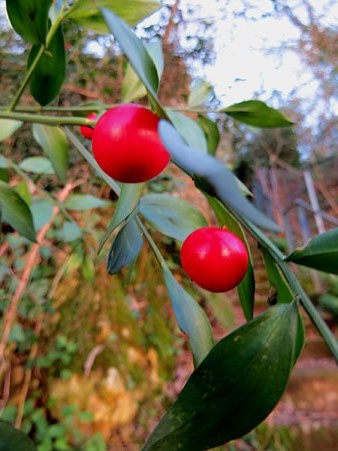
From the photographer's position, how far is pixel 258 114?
0.41 metres

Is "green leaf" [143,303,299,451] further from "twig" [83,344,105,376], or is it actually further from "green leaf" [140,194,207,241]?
"twig" [83,344,105,376]

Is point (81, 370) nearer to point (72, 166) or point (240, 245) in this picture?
point (72, 166)

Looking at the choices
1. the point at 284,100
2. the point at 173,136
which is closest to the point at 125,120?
the point at 173,136

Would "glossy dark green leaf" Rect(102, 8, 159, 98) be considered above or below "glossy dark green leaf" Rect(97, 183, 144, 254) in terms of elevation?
above

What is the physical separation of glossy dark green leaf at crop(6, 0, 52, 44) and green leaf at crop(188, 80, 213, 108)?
0.27 meters

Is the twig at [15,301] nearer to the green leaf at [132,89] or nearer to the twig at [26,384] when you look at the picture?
the twig at [26,384]

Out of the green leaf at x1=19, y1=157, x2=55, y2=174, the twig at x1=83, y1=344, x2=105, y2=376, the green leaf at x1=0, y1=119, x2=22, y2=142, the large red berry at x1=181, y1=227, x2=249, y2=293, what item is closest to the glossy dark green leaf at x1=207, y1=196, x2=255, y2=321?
the large red berry at x1=181, y1=227, x2=249, y2=293

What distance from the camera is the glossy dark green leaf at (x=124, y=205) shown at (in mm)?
311

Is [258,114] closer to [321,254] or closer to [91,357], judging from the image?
[321,254]

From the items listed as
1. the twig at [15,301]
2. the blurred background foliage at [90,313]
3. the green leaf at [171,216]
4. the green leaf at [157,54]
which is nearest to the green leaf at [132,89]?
the green leaf at [157,54]

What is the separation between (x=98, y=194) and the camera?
91.9 inches

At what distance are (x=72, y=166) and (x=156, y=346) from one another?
990 millimetres

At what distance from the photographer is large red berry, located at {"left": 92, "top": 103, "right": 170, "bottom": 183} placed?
0.26m

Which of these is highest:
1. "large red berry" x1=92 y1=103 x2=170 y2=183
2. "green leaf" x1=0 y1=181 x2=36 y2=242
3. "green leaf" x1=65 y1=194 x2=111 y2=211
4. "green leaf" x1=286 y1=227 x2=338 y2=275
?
"large red berry" x1=92 y1=103 x2=170 y2=183
